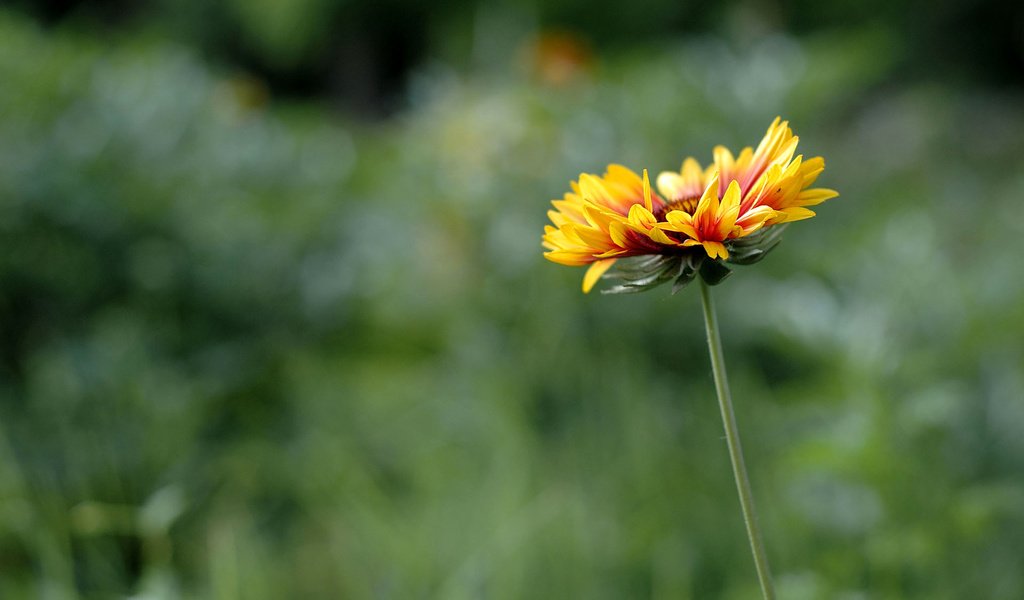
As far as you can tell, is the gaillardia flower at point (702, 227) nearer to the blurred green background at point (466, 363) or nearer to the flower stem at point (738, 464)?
the flower stem at point (738, 464)

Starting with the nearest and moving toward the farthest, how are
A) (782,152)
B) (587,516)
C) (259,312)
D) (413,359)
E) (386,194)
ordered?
(782,152), (587,516), (259,312), (413,359), (386,194)

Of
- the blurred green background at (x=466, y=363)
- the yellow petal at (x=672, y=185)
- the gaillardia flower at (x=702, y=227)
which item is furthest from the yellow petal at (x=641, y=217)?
the blurred green background at (x=466, y=363)

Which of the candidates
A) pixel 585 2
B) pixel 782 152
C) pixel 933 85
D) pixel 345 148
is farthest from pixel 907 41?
pixel 782 152

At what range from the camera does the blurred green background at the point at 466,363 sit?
1.29m

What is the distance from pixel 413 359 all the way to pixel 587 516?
1.33 meters

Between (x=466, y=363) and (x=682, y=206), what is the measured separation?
4.81ft

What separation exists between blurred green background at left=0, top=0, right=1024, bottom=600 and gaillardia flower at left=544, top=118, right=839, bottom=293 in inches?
9.8

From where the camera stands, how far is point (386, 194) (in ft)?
9.70

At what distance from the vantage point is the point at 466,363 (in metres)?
2.05

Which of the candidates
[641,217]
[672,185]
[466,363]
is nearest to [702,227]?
[641,217]

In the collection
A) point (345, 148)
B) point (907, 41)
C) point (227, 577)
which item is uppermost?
point (907, 41)

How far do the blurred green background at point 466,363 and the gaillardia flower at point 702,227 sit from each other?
248mm

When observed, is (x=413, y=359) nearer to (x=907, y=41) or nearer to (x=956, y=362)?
(x=956, y=362)

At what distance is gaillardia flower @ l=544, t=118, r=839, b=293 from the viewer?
498 millimetres
